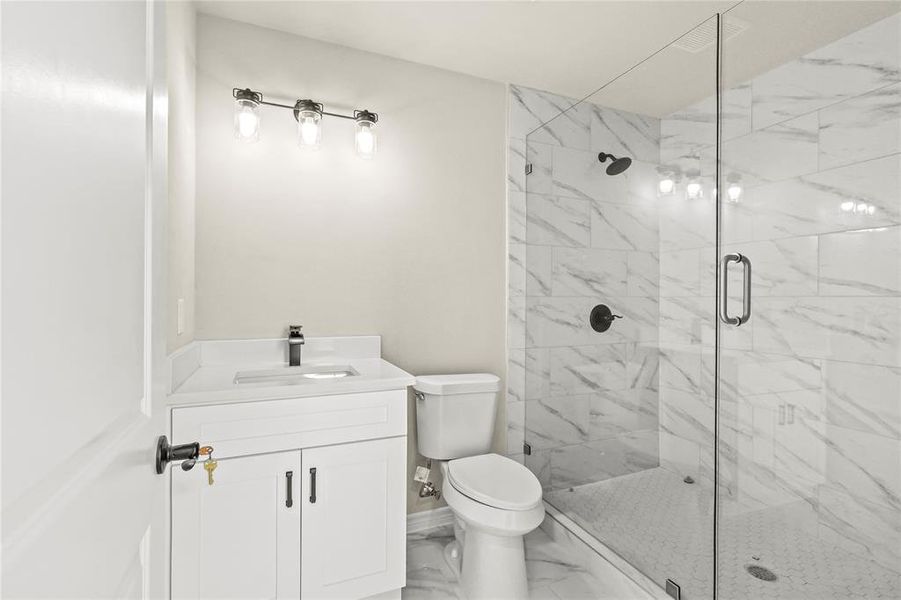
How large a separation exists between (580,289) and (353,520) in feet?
4.56

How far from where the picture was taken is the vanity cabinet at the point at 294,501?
1.37m

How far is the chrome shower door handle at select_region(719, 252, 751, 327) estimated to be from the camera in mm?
1503

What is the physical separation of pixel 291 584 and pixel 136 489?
1.12 m

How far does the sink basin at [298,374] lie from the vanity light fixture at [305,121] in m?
0.97

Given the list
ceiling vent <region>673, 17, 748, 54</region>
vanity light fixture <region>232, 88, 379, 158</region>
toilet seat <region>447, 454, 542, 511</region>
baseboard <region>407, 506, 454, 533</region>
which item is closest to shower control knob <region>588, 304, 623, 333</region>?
toilet seat <region>447, 454, 542, 511</region>

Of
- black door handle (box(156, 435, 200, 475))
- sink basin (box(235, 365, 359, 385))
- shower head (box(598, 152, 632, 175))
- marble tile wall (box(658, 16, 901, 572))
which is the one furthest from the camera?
shower head (box(598, 152, 632, 175))

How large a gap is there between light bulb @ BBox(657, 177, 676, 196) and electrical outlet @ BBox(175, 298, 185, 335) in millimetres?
1837

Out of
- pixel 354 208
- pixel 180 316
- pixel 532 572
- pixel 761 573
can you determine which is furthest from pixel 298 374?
pixel 761 573

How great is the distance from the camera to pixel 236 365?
1.90 meters

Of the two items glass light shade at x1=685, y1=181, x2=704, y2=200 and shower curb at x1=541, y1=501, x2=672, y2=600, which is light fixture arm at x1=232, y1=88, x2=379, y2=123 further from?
shower curb at x1=541, y1=501, x2=672, y2=600

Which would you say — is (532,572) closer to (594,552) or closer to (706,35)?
(594,552)

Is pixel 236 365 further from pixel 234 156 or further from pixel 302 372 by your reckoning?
pixel 234 156

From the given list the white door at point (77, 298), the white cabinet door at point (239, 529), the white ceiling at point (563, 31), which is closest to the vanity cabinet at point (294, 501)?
the white cabinet door at point (239, 529)

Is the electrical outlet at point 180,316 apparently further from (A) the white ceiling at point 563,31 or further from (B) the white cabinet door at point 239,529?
(A) the white ceiling at point 563,31
